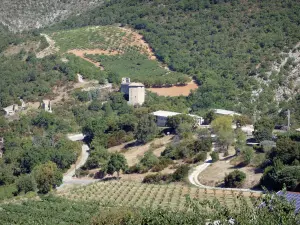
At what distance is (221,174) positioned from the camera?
1937 inches

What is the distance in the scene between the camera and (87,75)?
81.4 meters

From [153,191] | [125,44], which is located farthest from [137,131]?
[125,44]

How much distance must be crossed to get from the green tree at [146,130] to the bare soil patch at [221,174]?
10632 mm

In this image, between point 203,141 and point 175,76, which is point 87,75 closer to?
point 175,76

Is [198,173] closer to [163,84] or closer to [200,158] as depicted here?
[200,158]

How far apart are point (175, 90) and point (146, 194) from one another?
118 feet

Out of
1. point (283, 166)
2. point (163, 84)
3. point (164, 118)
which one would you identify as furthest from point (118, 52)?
point (283, 166)

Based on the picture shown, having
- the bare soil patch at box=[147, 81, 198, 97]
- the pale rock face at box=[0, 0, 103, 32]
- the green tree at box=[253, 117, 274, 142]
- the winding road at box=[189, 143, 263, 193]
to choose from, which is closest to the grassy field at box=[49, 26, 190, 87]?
the bare soil patch at box=[147, 81, 198, 97]

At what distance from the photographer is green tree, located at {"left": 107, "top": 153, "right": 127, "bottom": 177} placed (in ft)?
172

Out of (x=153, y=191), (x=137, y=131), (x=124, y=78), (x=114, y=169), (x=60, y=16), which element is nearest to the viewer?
(x=153, y=191)

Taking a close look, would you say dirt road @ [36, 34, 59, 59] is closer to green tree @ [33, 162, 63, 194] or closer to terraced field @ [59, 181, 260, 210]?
green tree @ [33, 162, 63, 194]

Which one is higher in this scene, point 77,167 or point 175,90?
point 175,90

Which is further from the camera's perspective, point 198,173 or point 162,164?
point 162,164

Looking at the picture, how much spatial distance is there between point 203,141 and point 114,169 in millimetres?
8086
